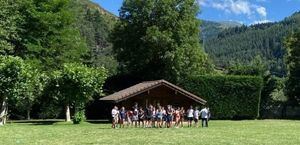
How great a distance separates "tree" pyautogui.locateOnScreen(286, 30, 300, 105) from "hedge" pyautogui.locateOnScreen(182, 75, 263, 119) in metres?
9.82

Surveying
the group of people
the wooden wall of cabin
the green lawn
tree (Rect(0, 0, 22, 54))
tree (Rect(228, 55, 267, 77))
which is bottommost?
the green lawn

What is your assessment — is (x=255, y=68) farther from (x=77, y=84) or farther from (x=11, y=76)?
(x=11, y=76)

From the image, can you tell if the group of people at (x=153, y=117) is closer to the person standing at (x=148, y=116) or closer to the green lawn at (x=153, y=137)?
the person standing at (x=148, y=116)

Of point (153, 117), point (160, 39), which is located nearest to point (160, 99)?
point (160, 39)

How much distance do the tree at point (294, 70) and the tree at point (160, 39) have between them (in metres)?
12.0

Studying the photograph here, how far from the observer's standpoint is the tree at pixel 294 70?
67.1m

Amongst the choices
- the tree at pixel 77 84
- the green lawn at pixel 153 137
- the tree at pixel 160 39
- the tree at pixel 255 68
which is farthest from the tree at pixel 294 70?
the green lawn at pixel 153 137

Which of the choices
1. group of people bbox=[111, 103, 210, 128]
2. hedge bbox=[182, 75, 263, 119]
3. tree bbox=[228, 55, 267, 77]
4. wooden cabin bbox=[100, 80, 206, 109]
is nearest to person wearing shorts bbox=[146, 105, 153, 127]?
group of people bbox=[111, 103, 210, 128]

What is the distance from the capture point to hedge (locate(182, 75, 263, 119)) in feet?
191

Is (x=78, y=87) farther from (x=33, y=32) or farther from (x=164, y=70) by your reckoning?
(x=164, y=70)

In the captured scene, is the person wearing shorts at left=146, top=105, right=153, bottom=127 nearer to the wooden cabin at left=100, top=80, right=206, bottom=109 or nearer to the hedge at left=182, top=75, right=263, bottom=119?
the wooden cabin at left=100, top=80, right=206, bottom=109

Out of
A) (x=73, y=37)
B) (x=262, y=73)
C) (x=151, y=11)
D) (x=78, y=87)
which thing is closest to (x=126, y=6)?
(x=151, y=11)

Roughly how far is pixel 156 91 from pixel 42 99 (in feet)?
56.4

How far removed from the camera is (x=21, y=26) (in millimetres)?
55344
